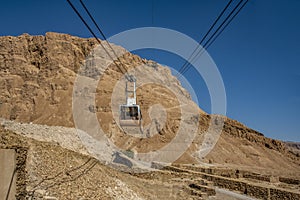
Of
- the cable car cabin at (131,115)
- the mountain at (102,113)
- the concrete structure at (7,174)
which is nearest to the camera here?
the concrete structure at (7,174)

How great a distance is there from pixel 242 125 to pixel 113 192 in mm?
69406

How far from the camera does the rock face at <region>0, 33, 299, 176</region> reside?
50.5 m

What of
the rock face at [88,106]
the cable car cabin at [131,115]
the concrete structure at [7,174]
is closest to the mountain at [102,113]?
the rock face at [88,106]

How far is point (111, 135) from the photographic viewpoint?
167 feet

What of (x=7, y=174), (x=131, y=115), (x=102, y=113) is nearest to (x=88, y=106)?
(x=102, y=113)

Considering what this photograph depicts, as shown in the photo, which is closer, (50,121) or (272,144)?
(50,121)

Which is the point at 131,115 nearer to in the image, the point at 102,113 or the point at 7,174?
the point at 7,174

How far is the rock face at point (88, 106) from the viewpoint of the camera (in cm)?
5050

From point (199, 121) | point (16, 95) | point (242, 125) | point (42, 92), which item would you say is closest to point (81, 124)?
point (42, 92)

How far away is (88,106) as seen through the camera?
62.6m

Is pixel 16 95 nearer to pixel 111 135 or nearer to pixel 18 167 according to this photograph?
pixel 111 135

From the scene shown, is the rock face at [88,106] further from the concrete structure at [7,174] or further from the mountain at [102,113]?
the concrete structure at [7,174]

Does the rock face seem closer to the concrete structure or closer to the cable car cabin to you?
the cable car cabin

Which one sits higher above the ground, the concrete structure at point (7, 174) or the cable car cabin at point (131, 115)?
the cable car cabin at point (131, 115)
